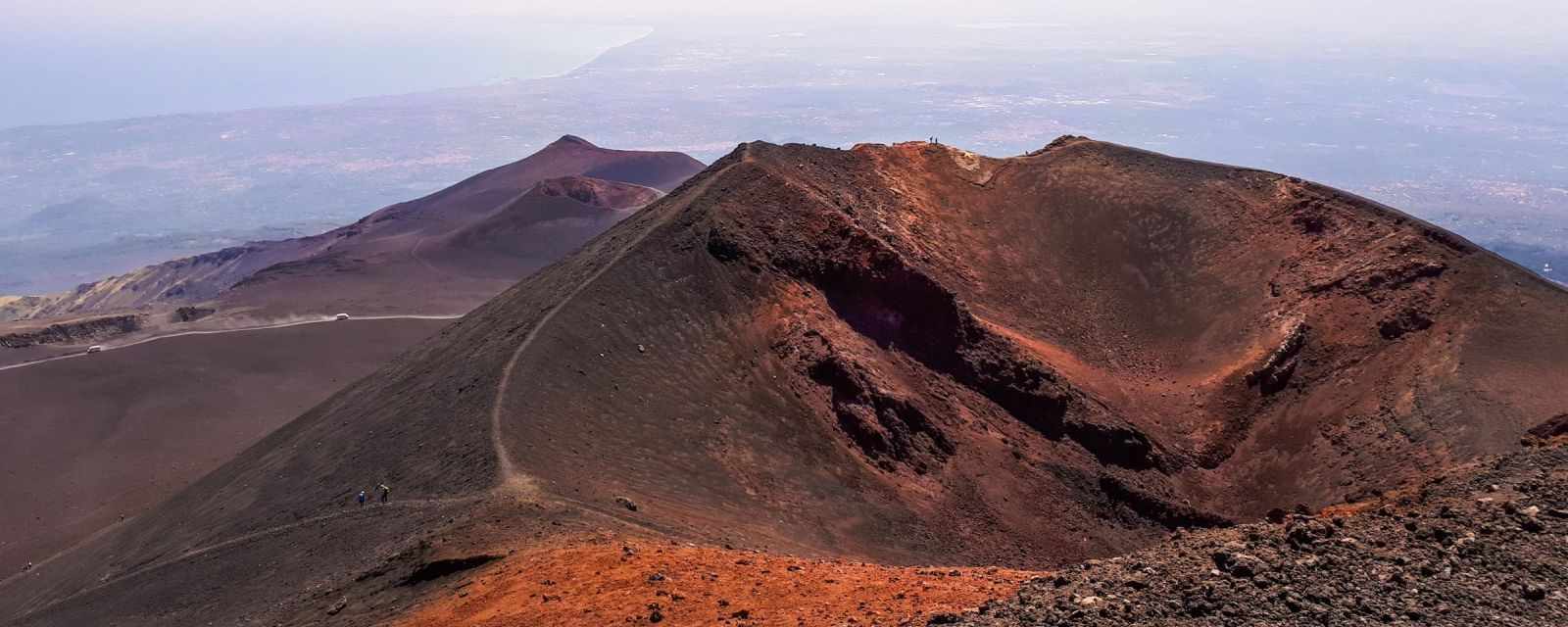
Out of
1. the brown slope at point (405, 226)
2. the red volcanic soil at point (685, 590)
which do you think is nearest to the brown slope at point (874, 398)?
the red volcanic soil at point (685, 590)

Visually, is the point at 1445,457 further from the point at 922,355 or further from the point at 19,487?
the point at 19,487

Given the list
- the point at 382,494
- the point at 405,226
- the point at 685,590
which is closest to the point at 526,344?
the point at 382,494

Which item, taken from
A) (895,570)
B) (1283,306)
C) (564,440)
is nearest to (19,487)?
(564,440)

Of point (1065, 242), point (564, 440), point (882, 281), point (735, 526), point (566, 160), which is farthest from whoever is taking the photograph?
point (566, 160)

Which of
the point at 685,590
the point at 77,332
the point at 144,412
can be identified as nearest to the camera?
the point at 685,590

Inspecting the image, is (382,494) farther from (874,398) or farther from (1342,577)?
(1342,577)

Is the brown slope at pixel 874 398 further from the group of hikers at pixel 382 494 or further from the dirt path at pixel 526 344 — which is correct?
the group of hikers at pixel 382 494
